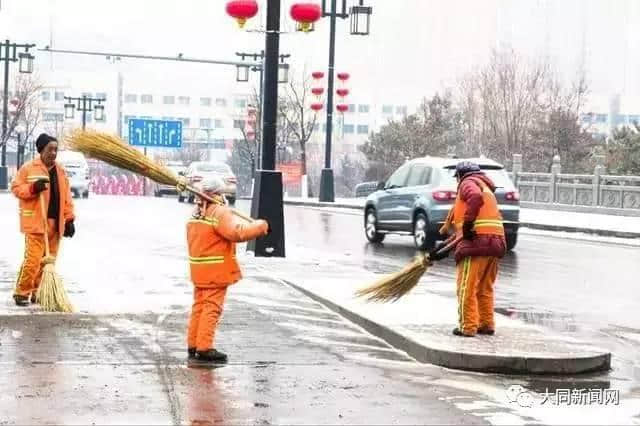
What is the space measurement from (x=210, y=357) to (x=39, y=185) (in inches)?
128

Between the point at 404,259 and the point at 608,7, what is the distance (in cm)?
6122

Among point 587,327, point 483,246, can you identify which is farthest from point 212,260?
point 587,327

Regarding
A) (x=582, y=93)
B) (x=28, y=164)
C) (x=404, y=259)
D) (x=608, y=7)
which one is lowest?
(x=404, y=259)

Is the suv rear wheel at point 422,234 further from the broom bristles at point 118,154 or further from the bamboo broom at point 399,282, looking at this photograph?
the broom bristles at point 118,154

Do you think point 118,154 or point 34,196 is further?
point 34,196

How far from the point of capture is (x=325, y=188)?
4406 centimetres

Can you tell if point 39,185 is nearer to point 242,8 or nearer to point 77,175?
point 242,8

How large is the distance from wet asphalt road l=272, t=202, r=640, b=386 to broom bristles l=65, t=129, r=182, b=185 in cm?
411

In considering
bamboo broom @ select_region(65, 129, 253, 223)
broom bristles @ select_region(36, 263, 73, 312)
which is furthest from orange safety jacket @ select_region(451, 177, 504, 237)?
broom bristles @ select_region(36, 263, 73, 312)

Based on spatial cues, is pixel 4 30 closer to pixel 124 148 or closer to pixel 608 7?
pixel 608 7

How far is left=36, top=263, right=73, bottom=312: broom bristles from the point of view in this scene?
1122cm

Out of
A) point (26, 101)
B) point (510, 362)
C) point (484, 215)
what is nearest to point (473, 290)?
point (484, 215)

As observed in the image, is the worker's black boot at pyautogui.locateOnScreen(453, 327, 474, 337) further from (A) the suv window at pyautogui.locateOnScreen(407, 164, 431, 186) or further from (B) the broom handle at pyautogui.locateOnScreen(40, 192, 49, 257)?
(A) the suv window at pyautogui.locateOnScreen(407, 164, 431, 186)

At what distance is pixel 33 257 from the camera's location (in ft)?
37.5
